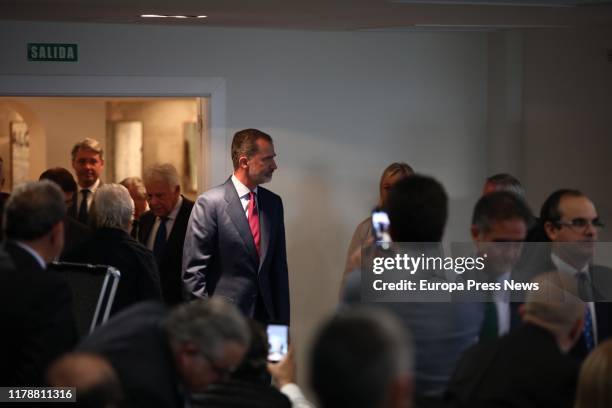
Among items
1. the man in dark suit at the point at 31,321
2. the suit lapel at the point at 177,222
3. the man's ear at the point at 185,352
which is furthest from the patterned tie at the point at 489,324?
the suit lapel at the point at 177,222

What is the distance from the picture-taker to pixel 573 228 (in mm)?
3867

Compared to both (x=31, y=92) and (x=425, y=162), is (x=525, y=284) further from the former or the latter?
(x=31, y=92)

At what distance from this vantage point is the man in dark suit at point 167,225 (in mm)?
5312

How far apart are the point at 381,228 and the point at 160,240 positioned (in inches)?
98.4

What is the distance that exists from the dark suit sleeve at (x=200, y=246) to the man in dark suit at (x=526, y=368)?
246 centimetres

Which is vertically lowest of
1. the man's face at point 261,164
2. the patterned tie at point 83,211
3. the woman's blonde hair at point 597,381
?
the woman's blonde hair at point 597,381

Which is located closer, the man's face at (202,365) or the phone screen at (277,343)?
the man's face at (202,365)

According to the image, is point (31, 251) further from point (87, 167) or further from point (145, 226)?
point (87, 167)

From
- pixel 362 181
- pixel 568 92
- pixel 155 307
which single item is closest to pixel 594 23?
pixel 568 92

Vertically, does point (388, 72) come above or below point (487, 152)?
above

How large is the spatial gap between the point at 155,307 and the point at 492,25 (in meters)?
3.59

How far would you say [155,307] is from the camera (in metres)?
2.67

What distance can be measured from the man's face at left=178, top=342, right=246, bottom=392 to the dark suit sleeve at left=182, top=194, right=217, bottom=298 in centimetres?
241

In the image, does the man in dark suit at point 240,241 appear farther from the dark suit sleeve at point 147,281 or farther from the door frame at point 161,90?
the door frame at point 161,90
